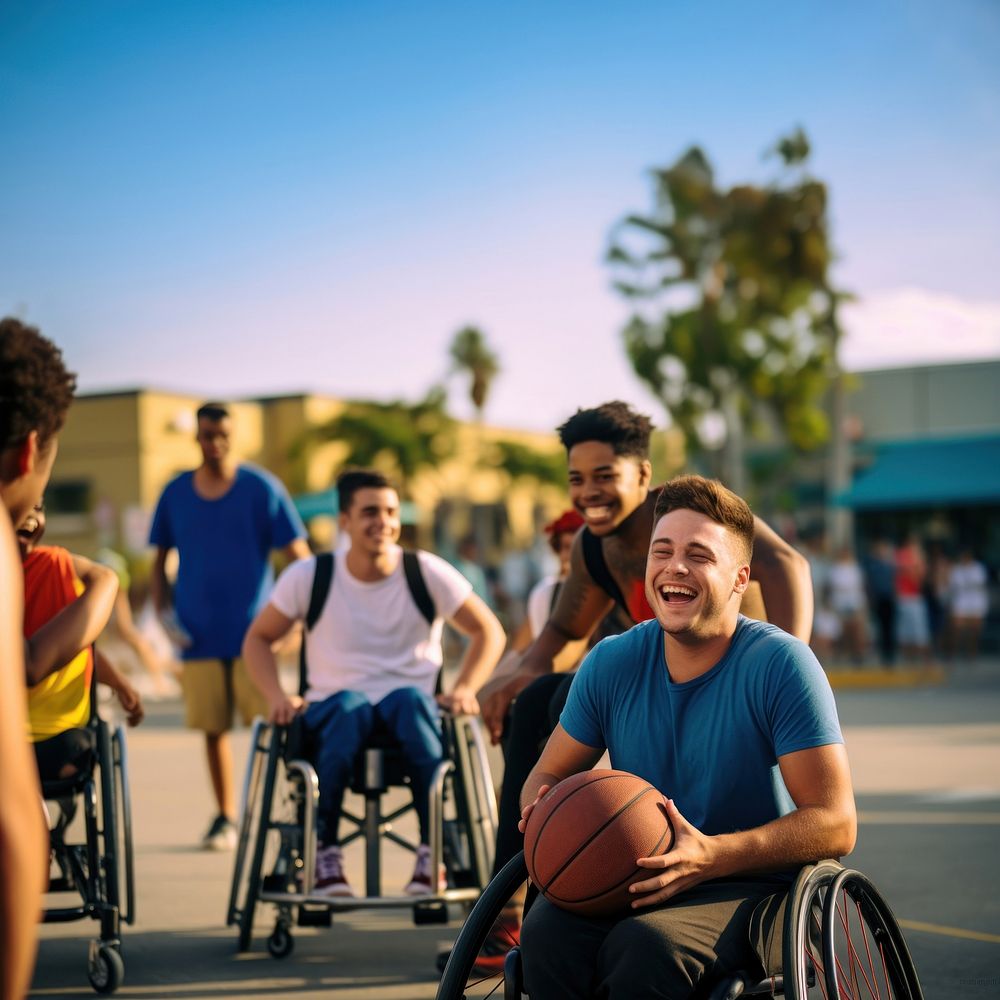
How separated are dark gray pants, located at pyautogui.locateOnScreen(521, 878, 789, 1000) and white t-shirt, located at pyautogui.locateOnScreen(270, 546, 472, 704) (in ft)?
8.81

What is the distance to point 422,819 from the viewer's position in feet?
18.0

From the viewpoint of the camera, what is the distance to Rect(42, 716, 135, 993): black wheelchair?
4895 mm

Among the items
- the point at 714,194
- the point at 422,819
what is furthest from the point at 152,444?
the point at 422,819

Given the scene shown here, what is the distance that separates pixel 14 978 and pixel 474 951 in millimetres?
1685

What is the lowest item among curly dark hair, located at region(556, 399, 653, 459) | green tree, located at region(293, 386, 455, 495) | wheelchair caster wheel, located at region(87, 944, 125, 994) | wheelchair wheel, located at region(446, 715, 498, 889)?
wheelchair caster wheel, located at region(87, 944, 125, 994)

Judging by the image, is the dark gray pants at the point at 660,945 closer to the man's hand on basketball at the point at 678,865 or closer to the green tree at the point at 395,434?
the man's hand on basketball at the point at 678,865

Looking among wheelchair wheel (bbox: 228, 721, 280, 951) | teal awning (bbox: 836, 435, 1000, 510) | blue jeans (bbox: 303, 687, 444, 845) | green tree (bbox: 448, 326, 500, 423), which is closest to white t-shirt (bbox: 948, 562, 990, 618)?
teal awning (bbox: 836, 435, 1000, 510)

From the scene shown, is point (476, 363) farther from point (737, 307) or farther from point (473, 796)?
point (473, 796)

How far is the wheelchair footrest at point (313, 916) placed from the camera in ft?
17.3

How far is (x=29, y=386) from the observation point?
220 cm

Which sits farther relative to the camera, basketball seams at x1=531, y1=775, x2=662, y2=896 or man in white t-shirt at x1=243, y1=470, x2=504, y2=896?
man in white t-shirt at x1=243, y1=470, x2=504, y2=896

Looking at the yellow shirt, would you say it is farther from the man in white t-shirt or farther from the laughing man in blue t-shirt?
the laughing man in blue t-shirt

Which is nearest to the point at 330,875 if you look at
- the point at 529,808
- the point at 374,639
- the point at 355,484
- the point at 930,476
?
the point at 374,639

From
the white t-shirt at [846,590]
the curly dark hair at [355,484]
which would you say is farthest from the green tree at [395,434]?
the curly dark hair at [355,484]
